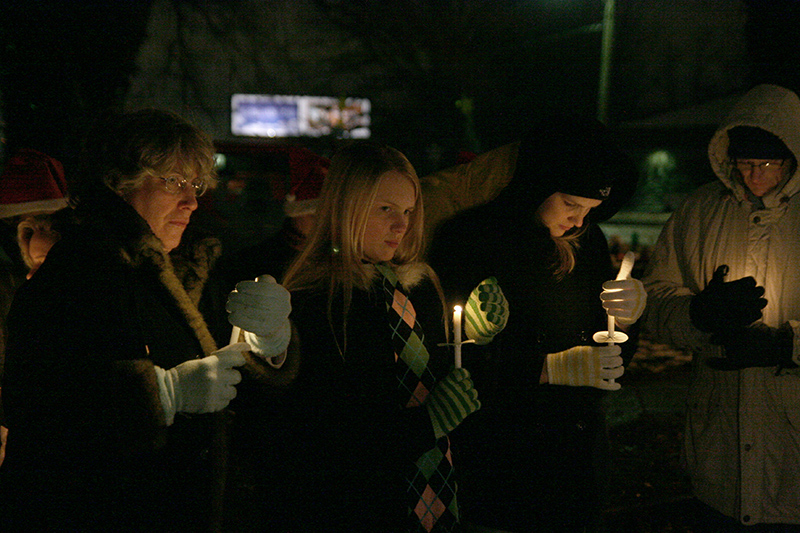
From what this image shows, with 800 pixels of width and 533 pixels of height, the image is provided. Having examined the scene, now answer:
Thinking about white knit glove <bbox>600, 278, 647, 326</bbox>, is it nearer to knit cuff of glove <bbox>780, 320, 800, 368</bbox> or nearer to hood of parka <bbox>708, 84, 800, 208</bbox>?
knit cuff of glove <bbox>780, 320, 800, 368</bbox>

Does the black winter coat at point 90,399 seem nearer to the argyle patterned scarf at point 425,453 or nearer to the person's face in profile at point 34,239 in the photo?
the argyle patterned scarf at point 425,453

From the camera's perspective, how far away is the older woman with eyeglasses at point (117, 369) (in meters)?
1.83

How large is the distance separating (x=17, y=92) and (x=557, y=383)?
190 inches

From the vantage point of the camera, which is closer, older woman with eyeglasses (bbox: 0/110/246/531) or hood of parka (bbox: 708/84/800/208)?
older woman with eyeglasses (bbox: 0/110/246/531)

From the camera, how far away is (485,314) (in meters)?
2.50

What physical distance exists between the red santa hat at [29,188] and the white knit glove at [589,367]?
112 inches

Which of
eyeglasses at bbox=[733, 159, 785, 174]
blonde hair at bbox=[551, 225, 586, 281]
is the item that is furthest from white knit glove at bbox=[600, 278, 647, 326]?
eyeglasses at bbox=[733, 159, 785, 174]

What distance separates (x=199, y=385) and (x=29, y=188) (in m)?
2.35

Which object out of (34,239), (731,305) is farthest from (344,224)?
(34,239)

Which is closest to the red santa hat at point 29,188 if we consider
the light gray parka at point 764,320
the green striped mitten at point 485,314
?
the green striped mitten at point 485,314

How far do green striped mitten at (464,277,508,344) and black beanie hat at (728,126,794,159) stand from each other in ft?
4.57

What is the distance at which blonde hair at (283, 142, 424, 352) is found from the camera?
227 centimetres

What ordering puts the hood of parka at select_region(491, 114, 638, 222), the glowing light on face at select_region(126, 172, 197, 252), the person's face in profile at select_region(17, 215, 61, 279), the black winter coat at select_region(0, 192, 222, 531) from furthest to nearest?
the person's face in profile at select_region(17, 215, 61, 279), the hood of parka at select_region(491, 114, 638, 222), the glowing light on face at select_region(126, 172, 197, 252), the black winter coat at select_region(0, 192, 222, 531)

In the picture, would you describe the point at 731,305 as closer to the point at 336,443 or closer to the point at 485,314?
the point at 485,314
